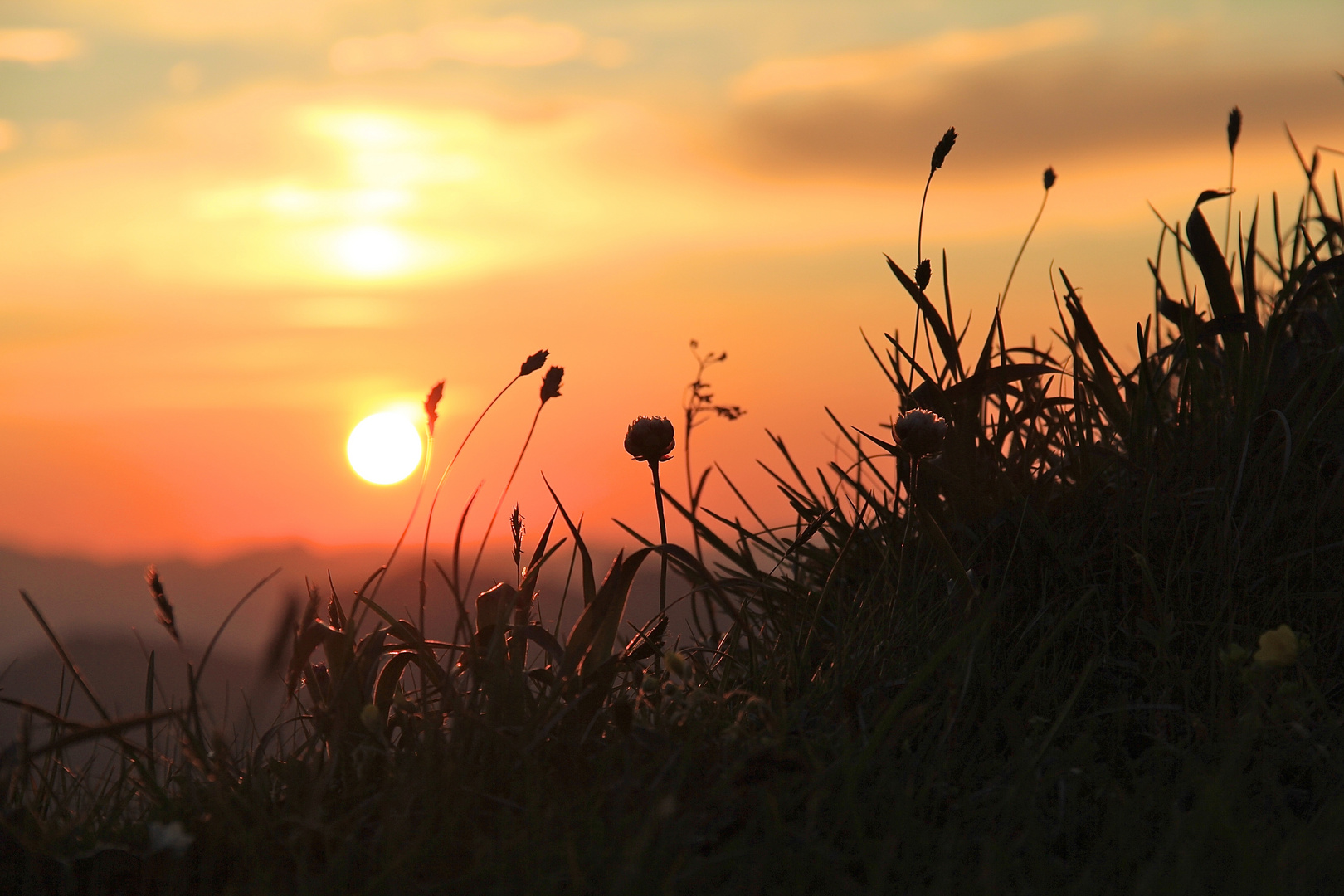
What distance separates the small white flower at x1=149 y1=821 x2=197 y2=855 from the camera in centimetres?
159

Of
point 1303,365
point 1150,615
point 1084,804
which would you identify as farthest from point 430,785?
point 1303,365

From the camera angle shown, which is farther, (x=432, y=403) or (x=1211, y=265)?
(x=1211, y=265)

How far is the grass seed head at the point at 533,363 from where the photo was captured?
2471 mm

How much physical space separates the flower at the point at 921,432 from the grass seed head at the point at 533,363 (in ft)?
2.67

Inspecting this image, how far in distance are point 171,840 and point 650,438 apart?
1.30 metres

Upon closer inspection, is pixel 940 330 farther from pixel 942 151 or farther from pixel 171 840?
Answer: pixel 171 840

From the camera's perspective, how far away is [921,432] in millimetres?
2246

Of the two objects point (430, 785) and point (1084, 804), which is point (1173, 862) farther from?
point (430, 785)

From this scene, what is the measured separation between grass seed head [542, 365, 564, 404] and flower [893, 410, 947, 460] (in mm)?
746

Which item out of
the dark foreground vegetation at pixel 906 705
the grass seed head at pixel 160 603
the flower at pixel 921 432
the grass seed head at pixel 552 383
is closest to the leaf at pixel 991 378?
the dark foreground vegetation at pixel 906 705

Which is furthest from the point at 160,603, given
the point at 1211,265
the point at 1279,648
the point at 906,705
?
the point at 1211,265

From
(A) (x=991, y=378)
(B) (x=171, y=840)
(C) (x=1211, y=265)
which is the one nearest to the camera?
(B) (x=171, y=840)

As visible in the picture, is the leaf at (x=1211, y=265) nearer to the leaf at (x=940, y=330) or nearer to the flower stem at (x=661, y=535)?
the leaf at (x=940, y=330)

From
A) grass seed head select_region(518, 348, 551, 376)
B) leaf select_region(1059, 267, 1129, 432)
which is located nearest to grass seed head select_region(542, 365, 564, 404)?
grass seed head select_region(518, 348, 551, 376)
